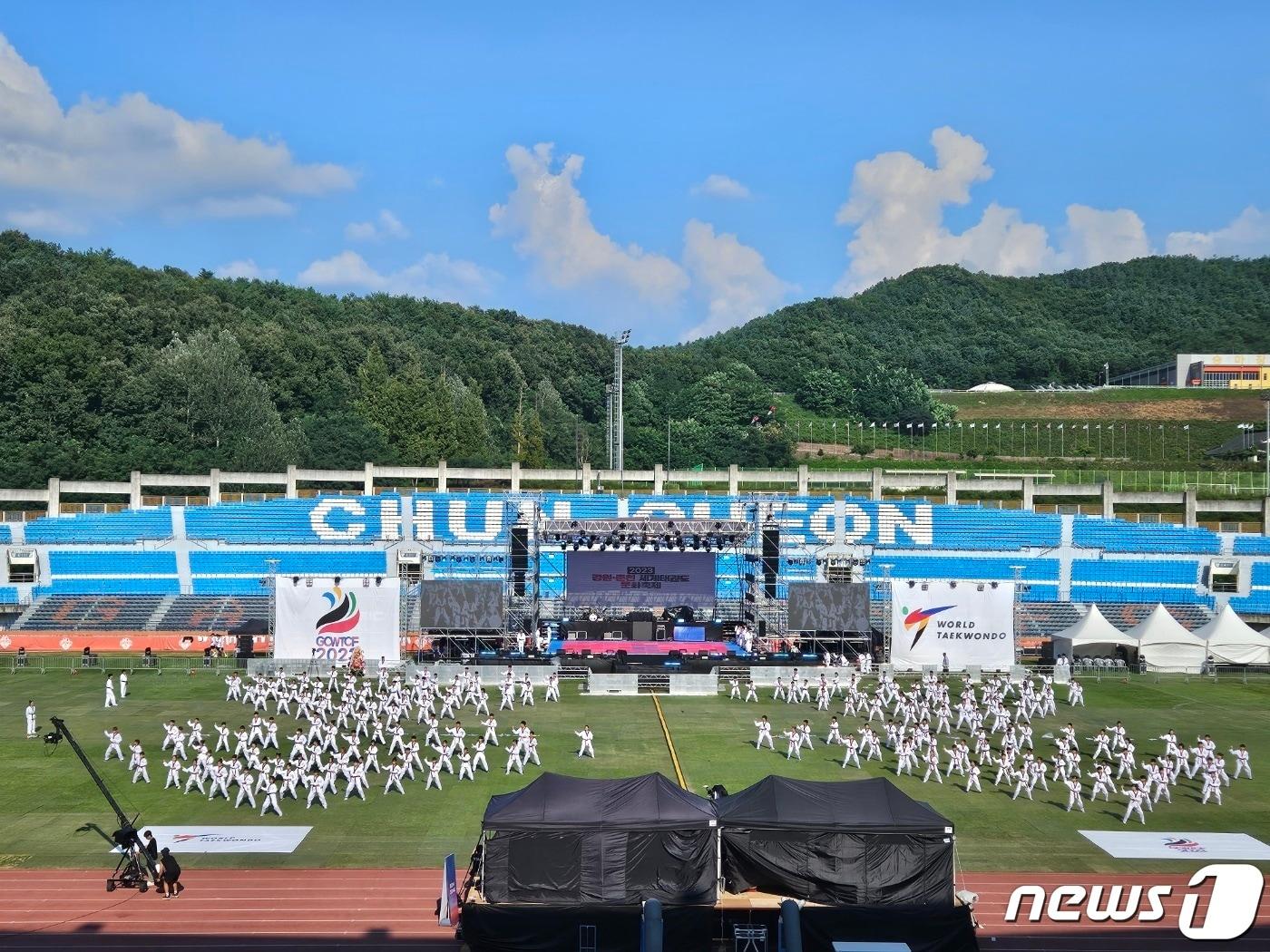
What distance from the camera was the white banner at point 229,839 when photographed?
20.0m

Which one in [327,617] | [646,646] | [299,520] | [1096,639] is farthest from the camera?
[299,520]

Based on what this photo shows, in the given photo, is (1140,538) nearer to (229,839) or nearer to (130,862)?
(229,839)

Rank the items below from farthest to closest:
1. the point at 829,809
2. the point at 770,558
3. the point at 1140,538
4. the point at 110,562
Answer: the point at 1140,538 < the point at 110,562 < the point at 770,558 < the point at 829,809

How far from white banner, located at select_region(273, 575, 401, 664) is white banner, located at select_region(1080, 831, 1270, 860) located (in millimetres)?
23645

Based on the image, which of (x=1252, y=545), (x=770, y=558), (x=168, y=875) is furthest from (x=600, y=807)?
(x=1252, y=545)

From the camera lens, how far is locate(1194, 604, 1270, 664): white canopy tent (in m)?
41.5

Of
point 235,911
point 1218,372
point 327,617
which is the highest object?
point 1218,372

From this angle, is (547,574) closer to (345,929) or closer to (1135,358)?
(345,929)

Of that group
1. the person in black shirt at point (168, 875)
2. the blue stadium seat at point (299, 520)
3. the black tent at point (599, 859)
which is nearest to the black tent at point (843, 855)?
the black tent at point (599, 859)

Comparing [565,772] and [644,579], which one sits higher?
[644,579]

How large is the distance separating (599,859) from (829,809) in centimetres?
321

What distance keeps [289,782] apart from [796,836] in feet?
38.9

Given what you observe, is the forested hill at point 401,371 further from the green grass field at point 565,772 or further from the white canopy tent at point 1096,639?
the white canopy tent at point 1096,639

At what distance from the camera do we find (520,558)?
4428 centimetres
